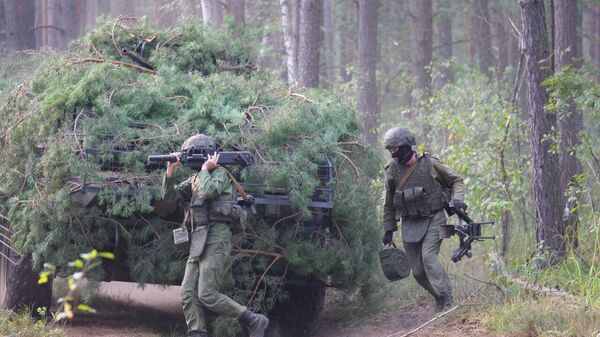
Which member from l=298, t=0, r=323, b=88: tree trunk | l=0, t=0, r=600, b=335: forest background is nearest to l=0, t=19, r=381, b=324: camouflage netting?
l=0, t=0, r=600, b=335: forest background

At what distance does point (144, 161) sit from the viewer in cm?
788

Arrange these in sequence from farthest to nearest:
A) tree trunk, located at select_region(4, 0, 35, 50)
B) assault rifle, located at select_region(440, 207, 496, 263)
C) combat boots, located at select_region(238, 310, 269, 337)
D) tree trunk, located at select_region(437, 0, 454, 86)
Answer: tree trunk, located at select_region(437, 0, 454, 86) → tree trunk, located at select_region(4, 0, 35, 50) → assault rifle, located at select_region(440, 207, 496, 263) → combat boots, located at select_region(238, 310, 269, 337)

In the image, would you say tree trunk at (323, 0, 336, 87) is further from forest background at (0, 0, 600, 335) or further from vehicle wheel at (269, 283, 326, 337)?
vehicle wheel at (269, 283, 326, 337)

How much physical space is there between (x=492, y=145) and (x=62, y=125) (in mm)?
6410

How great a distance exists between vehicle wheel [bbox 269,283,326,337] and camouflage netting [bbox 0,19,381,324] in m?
0.57

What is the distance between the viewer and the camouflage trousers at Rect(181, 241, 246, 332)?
7402 mm

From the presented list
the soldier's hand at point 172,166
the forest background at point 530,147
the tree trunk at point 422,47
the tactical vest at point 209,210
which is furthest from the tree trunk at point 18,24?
the tactical vest at point 209,210

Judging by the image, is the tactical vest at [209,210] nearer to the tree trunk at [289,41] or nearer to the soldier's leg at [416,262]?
the soldier's leg at [416,262]

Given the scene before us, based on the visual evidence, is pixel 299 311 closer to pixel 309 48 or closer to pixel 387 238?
pixel 387 238

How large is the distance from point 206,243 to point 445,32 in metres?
30.1

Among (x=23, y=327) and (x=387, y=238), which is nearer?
(x=23, y=327)

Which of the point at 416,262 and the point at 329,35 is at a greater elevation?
the point at 329,35

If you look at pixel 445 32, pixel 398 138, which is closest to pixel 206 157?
pixel 398 138

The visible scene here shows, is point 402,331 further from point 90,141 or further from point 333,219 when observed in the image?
point 90,141
